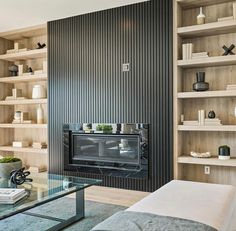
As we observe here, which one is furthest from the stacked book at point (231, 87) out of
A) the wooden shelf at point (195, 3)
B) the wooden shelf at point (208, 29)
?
the wooden shelf at point (195, 3)

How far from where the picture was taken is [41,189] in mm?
2721

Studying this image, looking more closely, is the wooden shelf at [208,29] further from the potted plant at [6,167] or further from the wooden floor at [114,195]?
the potted plant at [6,167]

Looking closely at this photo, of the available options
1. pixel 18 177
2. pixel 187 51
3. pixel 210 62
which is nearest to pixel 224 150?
pixel 210 62

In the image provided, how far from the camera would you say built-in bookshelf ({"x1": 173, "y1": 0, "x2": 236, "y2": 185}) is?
3676 mm

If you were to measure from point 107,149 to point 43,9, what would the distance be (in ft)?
7.56

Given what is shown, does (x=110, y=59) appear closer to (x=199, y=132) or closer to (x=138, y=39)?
(x=138, y=39)

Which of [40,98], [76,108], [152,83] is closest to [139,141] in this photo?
[152,83]

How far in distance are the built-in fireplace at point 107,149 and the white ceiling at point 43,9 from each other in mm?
1732

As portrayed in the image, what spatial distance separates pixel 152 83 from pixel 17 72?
2849 millimetres

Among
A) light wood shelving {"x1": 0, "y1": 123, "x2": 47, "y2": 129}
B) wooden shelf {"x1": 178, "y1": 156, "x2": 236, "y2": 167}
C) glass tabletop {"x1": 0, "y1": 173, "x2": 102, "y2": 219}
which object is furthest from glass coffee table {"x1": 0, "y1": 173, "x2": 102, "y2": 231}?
light wood shelving {"x1": 0, "y1": 123, "x2": 47, "y2": 129}

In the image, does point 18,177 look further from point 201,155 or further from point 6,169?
point 201,155

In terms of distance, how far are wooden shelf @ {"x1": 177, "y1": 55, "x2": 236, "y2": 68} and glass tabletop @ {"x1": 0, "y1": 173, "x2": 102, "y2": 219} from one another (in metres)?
1.93

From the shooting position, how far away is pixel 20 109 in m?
5.64

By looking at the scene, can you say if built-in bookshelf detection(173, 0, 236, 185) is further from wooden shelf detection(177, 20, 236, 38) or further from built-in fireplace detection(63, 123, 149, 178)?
built-in fireplace detection(63, 123, 149, 178)
